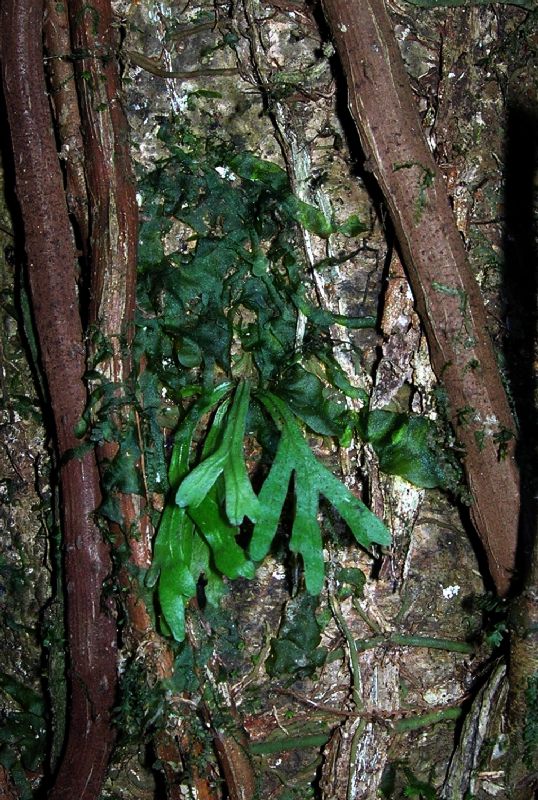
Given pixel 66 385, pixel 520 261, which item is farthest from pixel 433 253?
pixel 66 385

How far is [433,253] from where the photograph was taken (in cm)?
207

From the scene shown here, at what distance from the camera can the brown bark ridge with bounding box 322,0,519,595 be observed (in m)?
2.05

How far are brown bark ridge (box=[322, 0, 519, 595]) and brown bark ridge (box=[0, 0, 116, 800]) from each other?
91 centimetres

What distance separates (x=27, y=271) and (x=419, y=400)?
1256mm

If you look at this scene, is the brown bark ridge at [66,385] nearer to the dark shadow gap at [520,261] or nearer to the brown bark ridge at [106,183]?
the brown bark ridge at [106,183]

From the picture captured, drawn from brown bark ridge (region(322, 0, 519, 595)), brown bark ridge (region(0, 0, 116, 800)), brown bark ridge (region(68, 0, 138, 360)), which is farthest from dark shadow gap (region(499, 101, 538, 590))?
brown bark ridge (region(0, 0, 116, 800))

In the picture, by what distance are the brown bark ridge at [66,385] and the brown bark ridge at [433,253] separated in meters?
0.91

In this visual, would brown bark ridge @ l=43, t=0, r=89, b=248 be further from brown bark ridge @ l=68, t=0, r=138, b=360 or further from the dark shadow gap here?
the dark shadow gap

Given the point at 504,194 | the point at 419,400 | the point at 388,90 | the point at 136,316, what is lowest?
the point at 419,400

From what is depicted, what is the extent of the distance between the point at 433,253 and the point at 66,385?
3.73 ft

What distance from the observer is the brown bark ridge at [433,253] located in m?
2.05

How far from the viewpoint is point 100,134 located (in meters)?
2.15

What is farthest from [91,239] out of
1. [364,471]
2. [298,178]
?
[364,471]

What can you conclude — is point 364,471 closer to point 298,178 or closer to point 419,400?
point 419,400
